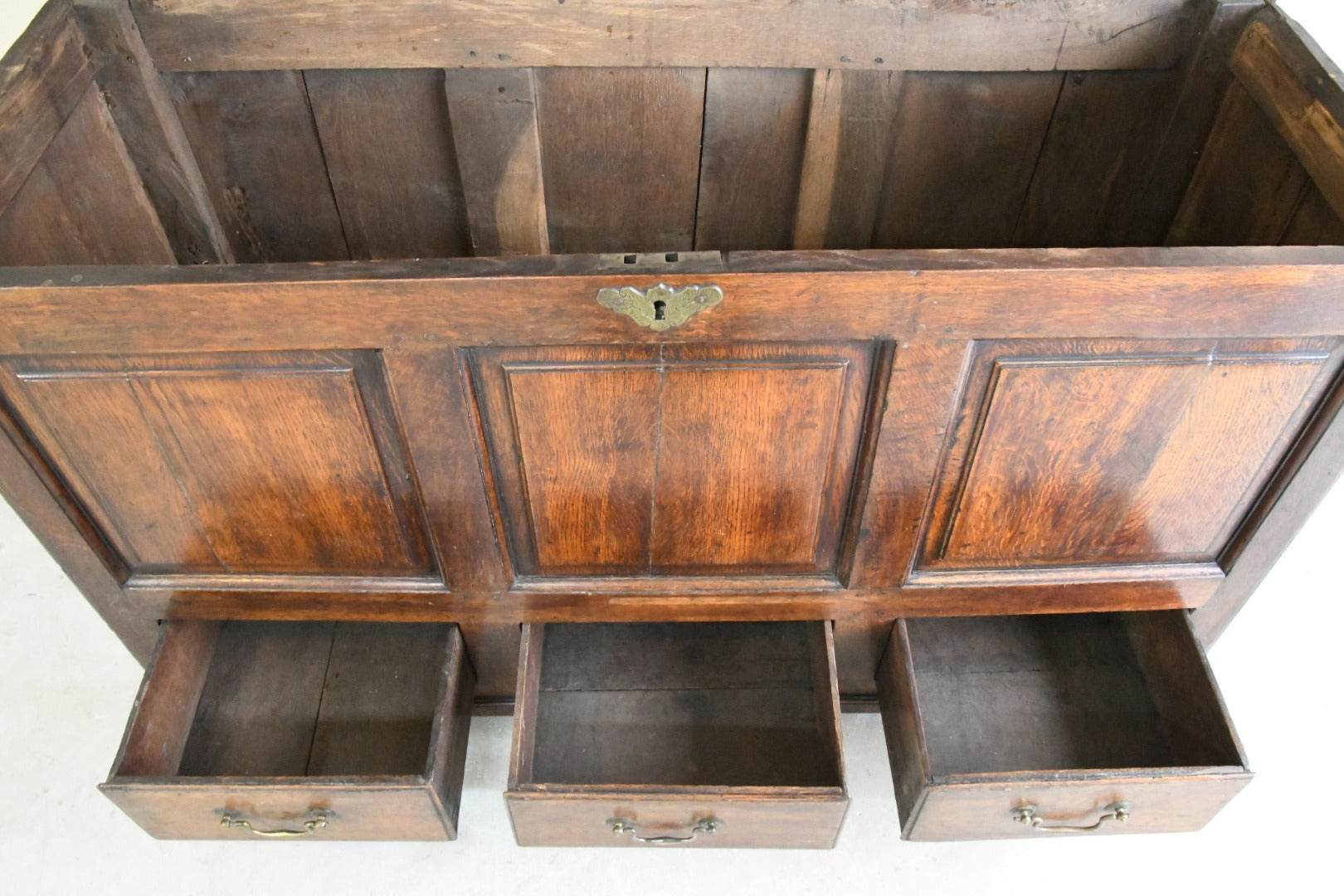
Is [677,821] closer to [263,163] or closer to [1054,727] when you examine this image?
[1054,727]

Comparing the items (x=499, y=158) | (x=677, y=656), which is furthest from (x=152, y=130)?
(x=677, y=656)

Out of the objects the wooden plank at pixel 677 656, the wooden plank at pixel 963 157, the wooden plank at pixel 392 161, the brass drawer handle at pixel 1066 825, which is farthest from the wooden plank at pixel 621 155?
the brass drawer handle at pixel 1066 825

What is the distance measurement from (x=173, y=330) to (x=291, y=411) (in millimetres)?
152

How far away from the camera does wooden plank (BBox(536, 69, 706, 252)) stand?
1.56 metres

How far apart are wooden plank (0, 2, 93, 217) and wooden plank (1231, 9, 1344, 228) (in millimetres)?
1606

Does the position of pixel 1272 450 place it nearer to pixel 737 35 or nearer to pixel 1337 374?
pixel 1337 374

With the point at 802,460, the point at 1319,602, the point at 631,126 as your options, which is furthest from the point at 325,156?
the point at 1319,602

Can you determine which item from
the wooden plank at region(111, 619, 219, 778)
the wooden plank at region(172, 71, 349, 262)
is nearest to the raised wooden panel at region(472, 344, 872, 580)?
the wooden plank at region(111, 619, 219, 778)

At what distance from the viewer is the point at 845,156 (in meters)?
1.63

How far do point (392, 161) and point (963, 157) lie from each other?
94 centimetres

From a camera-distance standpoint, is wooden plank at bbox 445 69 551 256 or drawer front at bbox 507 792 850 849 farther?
wooden plank at bbox 445 69 551 256

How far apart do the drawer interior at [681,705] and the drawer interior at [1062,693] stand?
173mm

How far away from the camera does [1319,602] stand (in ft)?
6.01

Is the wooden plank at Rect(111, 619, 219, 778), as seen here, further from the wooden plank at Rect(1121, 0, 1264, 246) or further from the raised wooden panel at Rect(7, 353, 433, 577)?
the wooden plank at Rect(1121, 0, 1264, 246)
